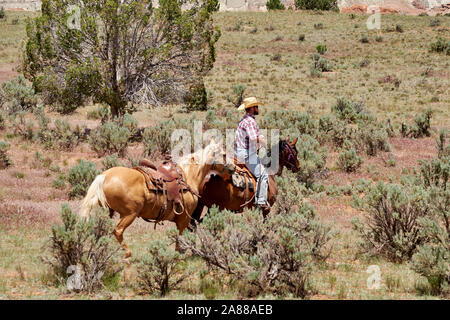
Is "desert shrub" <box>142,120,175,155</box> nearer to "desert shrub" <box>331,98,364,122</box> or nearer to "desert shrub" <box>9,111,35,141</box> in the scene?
"desert shrub" <box>9,111,35,141</box>

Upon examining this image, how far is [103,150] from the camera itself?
19.6 m

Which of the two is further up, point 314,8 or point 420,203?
point 314,8

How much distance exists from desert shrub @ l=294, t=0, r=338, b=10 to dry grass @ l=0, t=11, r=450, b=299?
9535mm

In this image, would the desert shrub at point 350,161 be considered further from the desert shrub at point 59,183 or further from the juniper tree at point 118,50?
the desert shrub at point 59,183

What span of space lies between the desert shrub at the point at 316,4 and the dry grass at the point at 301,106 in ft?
31.3

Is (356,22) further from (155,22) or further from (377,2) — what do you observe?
(155,22)

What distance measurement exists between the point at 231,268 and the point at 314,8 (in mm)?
79325

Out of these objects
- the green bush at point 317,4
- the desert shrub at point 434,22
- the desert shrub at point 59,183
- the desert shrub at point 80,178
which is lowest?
Answer: the desert shrub at point 59,183

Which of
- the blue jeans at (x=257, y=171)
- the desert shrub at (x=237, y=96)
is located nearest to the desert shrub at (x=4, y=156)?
the blue jeans at (x=257, y=171)

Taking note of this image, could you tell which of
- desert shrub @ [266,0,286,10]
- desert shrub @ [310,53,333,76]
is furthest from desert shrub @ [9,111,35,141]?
desert shrub @ [266,0,286,10]

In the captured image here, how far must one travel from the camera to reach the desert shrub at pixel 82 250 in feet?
23.2

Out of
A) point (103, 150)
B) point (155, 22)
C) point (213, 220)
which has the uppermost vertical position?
point (155, 22)

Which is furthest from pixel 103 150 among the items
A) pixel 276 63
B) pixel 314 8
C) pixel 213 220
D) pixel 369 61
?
pixel 314 8
